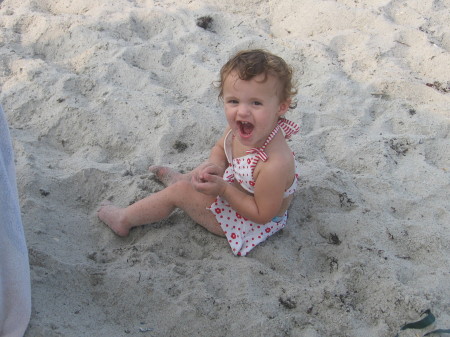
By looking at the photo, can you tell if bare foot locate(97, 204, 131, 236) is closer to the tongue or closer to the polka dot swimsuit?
the polka dot swimsuit

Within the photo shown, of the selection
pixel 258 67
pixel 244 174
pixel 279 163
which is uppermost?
pixel 258 67

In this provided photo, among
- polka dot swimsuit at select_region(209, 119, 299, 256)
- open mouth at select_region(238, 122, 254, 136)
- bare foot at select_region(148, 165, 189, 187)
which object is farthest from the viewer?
bare foot at select_region(148, 165, 189, 187)

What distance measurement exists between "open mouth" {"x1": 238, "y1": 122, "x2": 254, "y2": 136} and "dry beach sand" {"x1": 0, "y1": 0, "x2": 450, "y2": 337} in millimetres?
542

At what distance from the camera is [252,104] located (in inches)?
85.9

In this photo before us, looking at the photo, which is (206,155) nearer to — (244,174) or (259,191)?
(244,174)

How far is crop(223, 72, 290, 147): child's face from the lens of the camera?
84.6 inches

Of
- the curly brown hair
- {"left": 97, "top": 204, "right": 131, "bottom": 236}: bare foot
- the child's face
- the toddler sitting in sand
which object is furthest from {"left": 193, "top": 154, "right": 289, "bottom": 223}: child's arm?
{"left": 97, "top": 204, "right": 131, "bottom": 236}: bare foot

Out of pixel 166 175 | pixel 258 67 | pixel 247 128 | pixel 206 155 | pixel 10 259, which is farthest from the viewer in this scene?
pixel 206 155

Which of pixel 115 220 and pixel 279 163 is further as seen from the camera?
pixel 115 220

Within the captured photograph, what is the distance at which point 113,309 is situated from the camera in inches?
81.4

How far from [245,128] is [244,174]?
8.9 inches

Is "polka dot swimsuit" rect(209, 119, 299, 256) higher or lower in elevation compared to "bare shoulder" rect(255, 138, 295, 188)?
lower

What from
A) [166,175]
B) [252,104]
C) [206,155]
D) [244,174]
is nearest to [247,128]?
[252,104]

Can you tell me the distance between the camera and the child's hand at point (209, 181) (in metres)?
2.24
